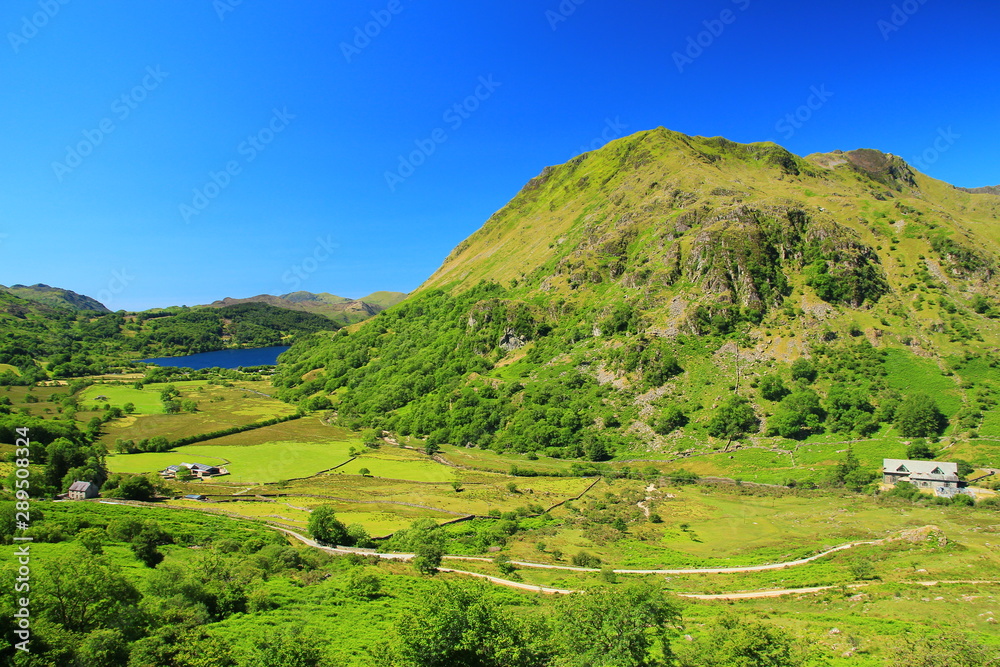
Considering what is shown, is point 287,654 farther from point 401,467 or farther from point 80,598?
point 401,467

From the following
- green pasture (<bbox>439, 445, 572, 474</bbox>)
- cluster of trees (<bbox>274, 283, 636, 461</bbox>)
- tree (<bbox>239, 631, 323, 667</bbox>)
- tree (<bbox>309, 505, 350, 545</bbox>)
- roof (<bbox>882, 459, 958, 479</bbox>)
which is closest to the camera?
tree (<bbox>239, 631, 323, 667</bbox>)

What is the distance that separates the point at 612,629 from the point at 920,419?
80308mm

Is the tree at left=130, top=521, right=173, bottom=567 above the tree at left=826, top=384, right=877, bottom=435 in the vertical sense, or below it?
below

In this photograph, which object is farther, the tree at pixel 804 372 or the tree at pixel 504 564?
the tree at pixel 804 372

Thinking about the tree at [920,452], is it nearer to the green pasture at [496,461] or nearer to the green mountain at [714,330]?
the green mountain at [714,330]

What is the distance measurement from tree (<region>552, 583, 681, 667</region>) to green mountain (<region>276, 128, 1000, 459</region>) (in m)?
66.4

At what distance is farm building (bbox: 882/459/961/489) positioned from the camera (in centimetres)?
Result: 6334

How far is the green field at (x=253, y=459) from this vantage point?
87.9m

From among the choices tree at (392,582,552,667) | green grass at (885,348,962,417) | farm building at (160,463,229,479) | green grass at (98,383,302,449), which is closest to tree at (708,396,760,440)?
green grass at (885,348,962,417)

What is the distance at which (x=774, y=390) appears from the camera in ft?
296

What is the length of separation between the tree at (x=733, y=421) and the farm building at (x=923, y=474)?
72.3 feet

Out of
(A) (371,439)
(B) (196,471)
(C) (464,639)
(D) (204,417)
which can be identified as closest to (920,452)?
(C) (464,639)

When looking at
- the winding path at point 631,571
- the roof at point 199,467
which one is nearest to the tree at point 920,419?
the winding path at point 631,571

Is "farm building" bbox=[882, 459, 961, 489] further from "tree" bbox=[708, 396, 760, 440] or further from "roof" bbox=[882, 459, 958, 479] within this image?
"tree" bbox=[708, 396, 760, 440]
